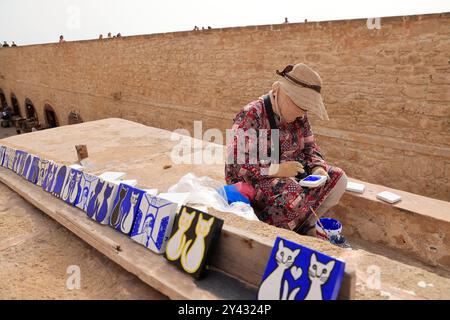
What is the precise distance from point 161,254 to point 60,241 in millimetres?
983

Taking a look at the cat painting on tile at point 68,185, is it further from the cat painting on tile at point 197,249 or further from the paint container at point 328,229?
the paint container at point 328,229

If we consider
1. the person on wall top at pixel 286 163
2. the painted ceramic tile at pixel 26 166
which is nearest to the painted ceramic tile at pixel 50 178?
the painted ceramic tile at pixel 26 166

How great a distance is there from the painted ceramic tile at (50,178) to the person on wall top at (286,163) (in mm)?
1712

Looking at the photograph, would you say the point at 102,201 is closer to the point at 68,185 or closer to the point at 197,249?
the point at 68,185

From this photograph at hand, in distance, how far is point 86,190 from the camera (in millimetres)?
2729

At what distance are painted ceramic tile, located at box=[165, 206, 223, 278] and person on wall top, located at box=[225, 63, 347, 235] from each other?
0.87 meters

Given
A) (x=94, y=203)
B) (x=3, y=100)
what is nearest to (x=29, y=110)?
(x=3, y=100)

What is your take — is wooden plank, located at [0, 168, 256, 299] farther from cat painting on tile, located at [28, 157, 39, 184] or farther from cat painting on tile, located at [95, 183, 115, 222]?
cat painting on tile, located at [28, 157, 39, 184]

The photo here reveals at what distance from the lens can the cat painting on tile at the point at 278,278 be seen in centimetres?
153

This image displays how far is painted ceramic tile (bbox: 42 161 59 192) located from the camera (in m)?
3.10

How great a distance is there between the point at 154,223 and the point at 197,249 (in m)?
0.44

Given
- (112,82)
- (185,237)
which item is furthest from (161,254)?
(112,82)

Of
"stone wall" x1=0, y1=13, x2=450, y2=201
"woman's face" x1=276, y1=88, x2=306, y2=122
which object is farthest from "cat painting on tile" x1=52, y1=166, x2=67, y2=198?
"stone wall" x1=0, y1=13, x2=450, y2=201

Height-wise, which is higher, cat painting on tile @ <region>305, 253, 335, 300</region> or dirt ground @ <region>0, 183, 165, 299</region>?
cat painting on tile @ <region>305, 253, 335, 300</region>
